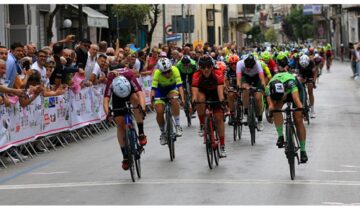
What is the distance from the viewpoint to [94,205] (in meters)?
10.2

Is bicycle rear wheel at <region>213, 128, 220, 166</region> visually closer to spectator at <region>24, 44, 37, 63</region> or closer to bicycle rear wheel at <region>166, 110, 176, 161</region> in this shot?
bicycle rear wheel at <region>166, 110, 176, 161</region>

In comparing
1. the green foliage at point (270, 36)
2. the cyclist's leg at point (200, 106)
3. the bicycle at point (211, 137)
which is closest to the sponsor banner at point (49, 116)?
the cyclist's leg at point (200, 106)

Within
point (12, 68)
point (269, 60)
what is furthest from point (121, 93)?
point (269, 60)

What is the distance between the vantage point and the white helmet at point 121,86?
12867 mm

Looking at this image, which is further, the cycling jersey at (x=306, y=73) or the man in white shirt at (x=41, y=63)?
the cycling jersey at (x=306, y=73)

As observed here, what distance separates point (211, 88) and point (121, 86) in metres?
2.04

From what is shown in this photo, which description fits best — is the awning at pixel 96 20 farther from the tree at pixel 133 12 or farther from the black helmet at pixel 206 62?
the black helmet at pixel 206 62

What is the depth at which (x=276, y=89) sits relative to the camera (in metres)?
12.8

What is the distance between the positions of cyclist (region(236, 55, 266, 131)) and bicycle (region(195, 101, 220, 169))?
3893 millimetres

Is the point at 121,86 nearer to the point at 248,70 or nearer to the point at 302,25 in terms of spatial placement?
the point at 248,70

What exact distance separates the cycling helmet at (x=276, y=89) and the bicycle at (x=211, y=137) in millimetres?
1264

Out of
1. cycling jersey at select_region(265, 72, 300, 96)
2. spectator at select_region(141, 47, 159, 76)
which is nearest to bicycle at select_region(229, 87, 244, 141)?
cycling jersey at select_region(265, 72, 300, 96)

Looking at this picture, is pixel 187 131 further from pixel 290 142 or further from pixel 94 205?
pixel 94 205

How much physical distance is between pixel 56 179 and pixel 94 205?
8.87 ft
